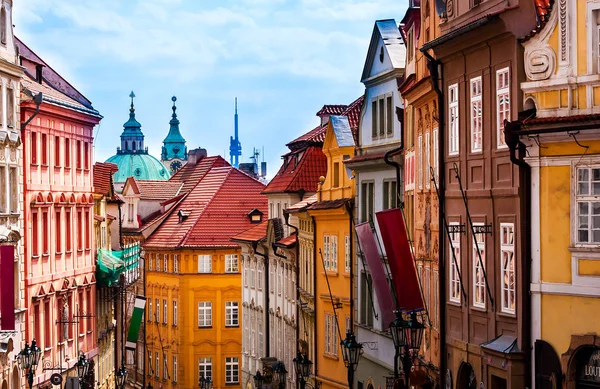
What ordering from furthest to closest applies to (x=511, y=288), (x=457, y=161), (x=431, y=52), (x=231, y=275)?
1. (x=231, y=275)
2. (x=431, y=52)
3. (x=457, y=161)
4. (x=511, y=288)

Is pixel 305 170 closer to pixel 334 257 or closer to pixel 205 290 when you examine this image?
pixel 334 257

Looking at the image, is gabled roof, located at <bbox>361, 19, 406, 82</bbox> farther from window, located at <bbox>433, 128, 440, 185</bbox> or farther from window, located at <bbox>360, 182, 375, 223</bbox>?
window, located at <bbox>433, 128, 440, 185</bbox>

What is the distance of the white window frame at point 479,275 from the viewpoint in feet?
86.3

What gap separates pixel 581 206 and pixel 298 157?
1475 inches

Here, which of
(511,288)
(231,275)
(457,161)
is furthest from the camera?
(231,275)

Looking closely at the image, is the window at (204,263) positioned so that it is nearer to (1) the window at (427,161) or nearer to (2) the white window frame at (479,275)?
(1) the window at (427,161)

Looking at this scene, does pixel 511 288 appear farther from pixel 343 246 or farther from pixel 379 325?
pixel 343 246

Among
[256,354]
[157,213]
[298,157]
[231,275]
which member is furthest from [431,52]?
[157,213]

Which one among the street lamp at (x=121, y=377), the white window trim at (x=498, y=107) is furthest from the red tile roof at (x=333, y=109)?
the white window trim at (x=498, y=107)

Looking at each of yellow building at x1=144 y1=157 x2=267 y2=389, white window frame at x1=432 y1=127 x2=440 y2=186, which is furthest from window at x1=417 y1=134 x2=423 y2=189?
yellow building at x1=144 y1=157 x2=267 y2=389

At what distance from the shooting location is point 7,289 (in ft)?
129

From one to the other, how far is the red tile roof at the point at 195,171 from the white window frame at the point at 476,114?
204 feet

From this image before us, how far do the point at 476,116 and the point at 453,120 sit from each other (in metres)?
1.61

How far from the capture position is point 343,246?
46250mm
